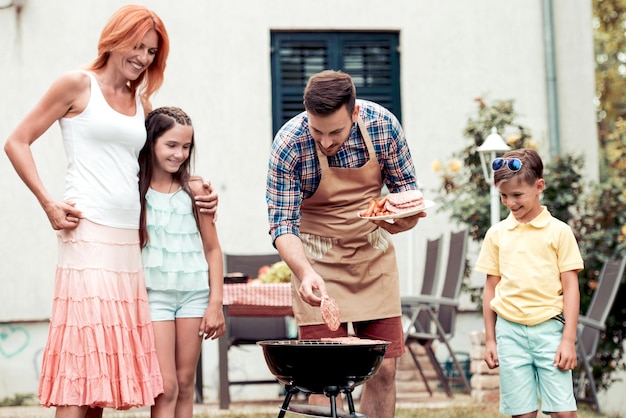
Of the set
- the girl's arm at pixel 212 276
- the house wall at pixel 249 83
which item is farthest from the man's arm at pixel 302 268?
the house wall at pixel 249 83

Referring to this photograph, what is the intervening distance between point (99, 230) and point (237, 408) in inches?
136

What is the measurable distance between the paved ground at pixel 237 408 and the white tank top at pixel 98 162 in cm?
300

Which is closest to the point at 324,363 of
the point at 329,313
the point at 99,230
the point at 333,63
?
the point at 329,313

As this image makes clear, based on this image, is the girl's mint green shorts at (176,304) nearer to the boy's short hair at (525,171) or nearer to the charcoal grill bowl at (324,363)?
the charcoal grill bowl at (324,363)

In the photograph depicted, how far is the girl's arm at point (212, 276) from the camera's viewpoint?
3.85 meters

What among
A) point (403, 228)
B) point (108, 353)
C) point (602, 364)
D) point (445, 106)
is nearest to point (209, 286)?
point (108, 353)

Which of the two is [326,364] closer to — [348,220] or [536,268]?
[348,220]

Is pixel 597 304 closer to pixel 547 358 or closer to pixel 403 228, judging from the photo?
pixel 547 358

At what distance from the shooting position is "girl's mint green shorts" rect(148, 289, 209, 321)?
3.76 meters

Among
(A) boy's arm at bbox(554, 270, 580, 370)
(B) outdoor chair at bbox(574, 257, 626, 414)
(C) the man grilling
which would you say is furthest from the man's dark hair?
(B) outdoor chair at bbox(574, 257, 626, 414)

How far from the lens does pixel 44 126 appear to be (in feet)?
11.8

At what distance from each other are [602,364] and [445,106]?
9.11 ft

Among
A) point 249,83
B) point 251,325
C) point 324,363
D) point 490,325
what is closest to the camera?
point 324,363

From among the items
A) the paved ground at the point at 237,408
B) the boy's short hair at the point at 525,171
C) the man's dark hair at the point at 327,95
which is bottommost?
the paved ground at the point at 237,408
